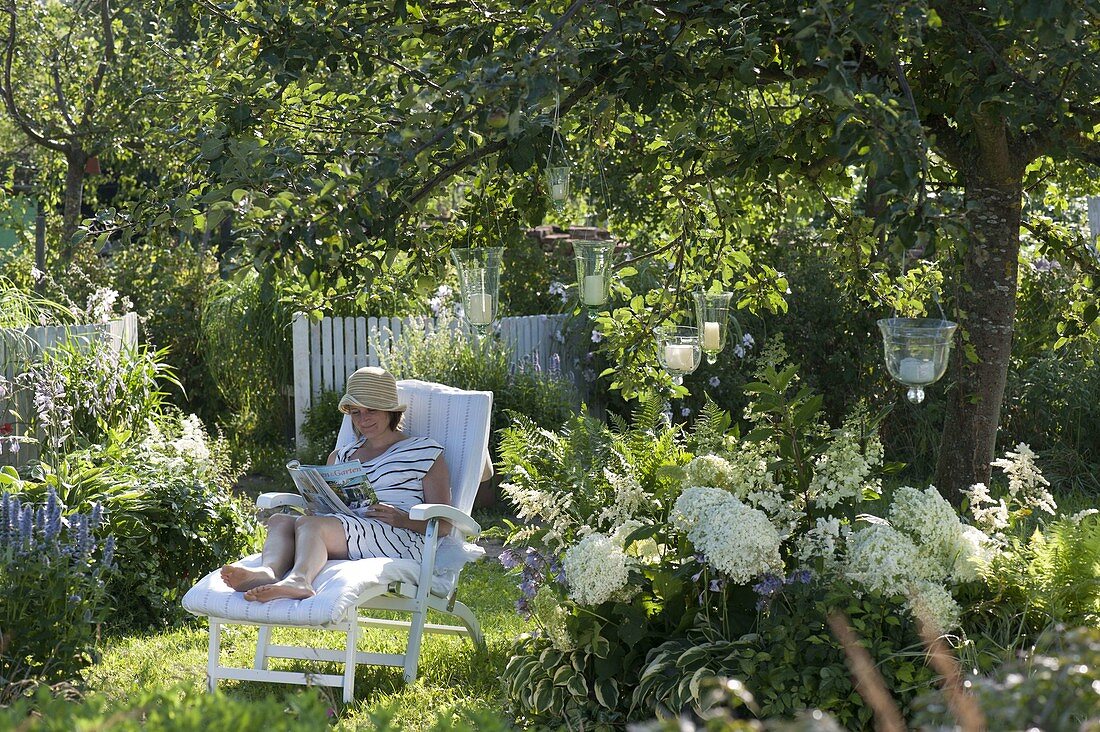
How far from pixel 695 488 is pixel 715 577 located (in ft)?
1.00

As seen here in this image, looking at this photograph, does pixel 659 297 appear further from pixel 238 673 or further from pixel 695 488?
pixel 238 673

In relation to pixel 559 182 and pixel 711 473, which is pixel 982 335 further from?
pixel 559 182

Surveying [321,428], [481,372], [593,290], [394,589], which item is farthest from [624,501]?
[321,428]

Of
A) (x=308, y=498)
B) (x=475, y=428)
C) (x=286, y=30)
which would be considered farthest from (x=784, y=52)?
(x=308, y=498)

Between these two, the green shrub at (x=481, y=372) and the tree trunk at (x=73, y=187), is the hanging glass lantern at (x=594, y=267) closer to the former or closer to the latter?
the green shrub at (x=481, y=372)

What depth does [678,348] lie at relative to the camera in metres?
4.43

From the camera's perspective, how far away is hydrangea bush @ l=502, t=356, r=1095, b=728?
11.8 feet

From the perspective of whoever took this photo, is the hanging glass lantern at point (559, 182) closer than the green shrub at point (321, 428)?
Yes

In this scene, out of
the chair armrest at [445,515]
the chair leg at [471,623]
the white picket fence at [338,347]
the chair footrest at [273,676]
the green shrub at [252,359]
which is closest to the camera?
the chair footrest at [273,676]

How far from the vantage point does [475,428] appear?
5285 millimetres

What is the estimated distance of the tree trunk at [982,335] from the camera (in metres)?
4.13

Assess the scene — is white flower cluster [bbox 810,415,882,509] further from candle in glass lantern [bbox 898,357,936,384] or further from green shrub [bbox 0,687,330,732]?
green shrub [bbox 0,687,330,732]

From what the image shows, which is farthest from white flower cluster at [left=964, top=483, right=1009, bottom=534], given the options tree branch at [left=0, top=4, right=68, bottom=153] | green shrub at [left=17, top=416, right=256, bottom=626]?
tree branch at [left=0, top=4, right=68, bottom=153]

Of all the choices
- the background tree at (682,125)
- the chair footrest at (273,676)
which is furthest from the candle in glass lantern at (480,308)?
the chair footrest at (273,676)
